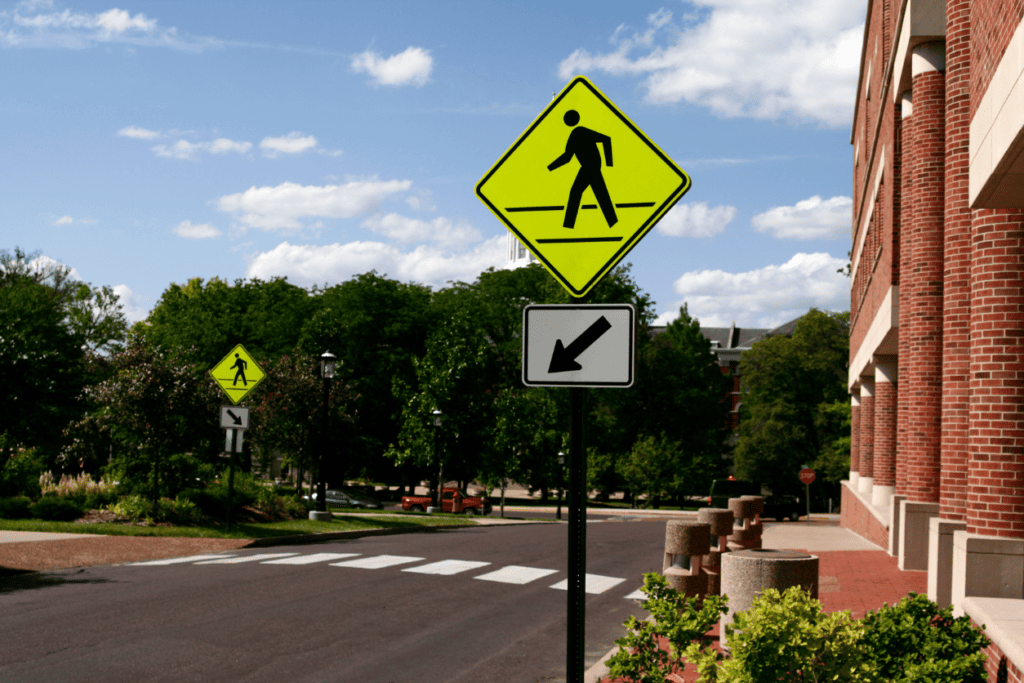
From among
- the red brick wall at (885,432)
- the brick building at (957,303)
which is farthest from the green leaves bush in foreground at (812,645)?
the red brick wall at (885,432)

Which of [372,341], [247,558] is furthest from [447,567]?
[372,341]

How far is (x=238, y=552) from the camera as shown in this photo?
17.2 m

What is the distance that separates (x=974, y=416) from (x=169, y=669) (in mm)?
8096

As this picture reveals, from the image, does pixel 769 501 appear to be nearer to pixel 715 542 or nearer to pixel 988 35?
pixel 715 542

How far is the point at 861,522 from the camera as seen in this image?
82.3 ft

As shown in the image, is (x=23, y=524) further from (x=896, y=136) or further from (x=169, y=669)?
(x=896, y=136)

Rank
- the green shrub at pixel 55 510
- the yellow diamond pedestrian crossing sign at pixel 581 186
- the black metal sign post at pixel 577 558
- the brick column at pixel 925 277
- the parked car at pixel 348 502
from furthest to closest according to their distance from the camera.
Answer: the parked car at pixel 348 502, the green shrub at pixel 55 510, the brick column at pixel 925 277, the yellow diamond pedestrian crossing sign at pixel 581 186, the black metal sign post at pixel 577 558

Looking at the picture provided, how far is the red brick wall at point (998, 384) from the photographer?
8.30 meters

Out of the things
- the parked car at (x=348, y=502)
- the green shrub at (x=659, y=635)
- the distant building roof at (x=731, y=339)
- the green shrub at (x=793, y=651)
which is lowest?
the parked car at (x=348, y=502)

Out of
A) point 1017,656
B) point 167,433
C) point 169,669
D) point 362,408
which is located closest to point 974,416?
point 1017,656

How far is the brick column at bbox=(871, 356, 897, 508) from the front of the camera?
71.2 feet

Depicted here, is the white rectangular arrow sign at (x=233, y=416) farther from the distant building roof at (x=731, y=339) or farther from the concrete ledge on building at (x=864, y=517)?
the distant building roof at (x=731, y=339)

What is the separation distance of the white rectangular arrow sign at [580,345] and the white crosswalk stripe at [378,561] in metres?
11.8

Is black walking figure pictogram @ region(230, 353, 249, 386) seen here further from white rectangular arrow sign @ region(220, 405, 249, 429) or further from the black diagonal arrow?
the black diagonal arrow
